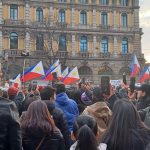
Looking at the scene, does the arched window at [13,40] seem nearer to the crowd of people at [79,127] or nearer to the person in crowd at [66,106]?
the person in crowd at [66,106]

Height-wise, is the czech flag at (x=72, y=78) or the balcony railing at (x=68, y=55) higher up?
the balcony railing at (x=68, y=55)

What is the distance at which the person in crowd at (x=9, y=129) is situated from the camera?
468 centimetres

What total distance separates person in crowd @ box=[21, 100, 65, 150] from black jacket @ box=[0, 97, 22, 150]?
0.57 meters

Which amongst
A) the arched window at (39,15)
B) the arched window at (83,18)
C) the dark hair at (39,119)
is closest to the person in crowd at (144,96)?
the dark hair at (39,119)

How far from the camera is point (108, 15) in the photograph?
1957 inches

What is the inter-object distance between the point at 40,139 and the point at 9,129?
2.44 feet

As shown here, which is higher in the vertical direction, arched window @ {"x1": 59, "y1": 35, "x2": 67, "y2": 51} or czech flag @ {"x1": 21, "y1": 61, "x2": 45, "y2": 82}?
arched window @ {"x1": 59, "y1": 35, "x2": 67, "y2": 51}

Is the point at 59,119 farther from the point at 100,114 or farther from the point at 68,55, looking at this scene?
the point at 68,55

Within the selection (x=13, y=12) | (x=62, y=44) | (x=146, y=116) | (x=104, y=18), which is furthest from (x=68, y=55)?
(x=146, y=116)

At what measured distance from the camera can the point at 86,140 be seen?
427cm

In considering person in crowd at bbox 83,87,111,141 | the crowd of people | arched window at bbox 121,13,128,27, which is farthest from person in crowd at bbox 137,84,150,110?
arched window at bbox 121,13,128,27

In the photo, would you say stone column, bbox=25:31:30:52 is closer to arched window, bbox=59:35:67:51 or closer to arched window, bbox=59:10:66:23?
arched window, bbox=59:35:67:51

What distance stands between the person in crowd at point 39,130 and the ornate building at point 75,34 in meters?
38.3

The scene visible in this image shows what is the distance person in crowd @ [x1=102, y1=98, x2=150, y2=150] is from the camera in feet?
14.2
